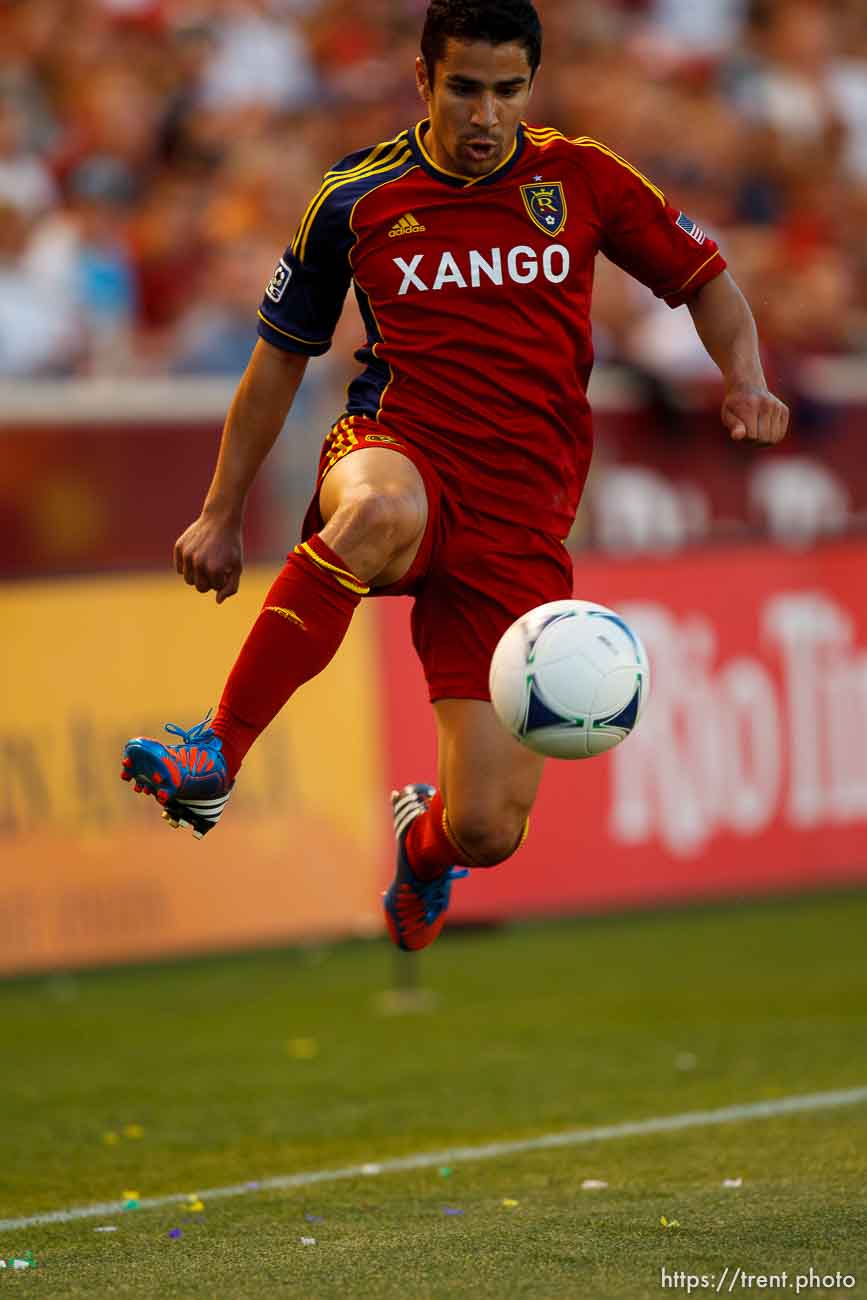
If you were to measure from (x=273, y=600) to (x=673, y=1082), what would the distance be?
2.94 metres

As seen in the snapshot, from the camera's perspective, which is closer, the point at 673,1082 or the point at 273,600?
the point at 273,600

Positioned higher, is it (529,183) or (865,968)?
(529,183)

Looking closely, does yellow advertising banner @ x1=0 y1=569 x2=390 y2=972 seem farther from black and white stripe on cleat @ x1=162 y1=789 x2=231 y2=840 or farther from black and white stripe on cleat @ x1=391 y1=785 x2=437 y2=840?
black and white stripe on cleat @ x1=162 y1=789 x2=231 y2=840

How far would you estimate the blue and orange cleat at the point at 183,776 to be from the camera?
5.16m

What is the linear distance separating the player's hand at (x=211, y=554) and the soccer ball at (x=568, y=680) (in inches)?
33.6

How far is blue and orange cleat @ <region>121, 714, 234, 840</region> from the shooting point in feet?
16.9

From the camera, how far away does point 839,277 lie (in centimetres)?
1415

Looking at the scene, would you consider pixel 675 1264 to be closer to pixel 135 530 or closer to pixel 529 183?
pixel 529 183

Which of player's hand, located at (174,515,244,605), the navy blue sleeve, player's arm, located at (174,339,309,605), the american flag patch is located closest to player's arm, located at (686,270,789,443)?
the american flag patch

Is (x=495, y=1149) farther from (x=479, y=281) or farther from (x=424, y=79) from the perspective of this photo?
(x=424, y=79)

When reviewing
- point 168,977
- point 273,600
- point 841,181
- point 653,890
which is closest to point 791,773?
point 653,890

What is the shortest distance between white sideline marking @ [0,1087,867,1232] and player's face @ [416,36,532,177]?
271 cm

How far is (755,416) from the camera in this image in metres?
5.57

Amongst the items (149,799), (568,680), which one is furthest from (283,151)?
(568,680)
